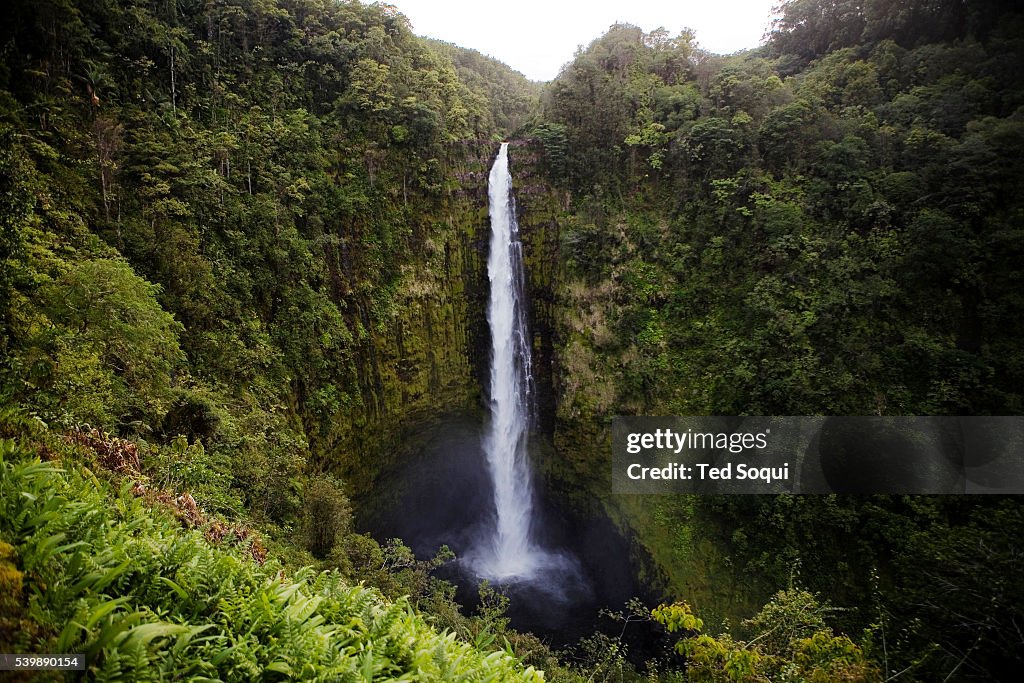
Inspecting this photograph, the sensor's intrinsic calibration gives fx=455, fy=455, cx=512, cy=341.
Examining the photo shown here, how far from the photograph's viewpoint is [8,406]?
4.46 metres

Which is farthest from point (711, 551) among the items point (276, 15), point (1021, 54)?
point (276, 15)

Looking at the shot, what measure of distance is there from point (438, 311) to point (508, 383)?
13.5 ft

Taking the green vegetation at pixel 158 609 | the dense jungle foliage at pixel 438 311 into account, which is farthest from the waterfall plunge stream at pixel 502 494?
the green vegetation at pixel 158 609

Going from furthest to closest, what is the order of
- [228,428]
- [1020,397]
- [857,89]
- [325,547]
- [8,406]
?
[857,89] < [1020,397] < [325,547] < [228,428] < [8,406]

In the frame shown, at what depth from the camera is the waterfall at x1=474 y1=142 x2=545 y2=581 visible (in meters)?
18.5

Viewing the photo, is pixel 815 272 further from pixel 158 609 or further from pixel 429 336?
pixel 158 609

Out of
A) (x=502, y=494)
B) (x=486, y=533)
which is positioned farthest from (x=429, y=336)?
(x=486, y=533)

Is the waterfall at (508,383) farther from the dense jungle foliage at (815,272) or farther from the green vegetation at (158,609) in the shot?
the green vegetation at (158,609)

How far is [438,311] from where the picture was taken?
18.5 m

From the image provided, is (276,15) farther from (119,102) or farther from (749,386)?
(749,386)

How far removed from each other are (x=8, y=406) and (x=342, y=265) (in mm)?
11793

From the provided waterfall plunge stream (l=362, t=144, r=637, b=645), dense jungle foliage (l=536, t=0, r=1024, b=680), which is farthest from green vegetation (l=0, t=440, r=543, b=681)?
waterfall plunge stream (l=362, t=144, r=637, b=645)

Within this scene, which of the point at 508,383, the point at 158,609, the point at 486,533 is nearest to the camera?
the point at 158,609

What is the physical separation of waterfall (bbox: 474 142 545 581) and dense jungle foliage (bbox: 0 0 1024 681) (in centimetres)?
102
